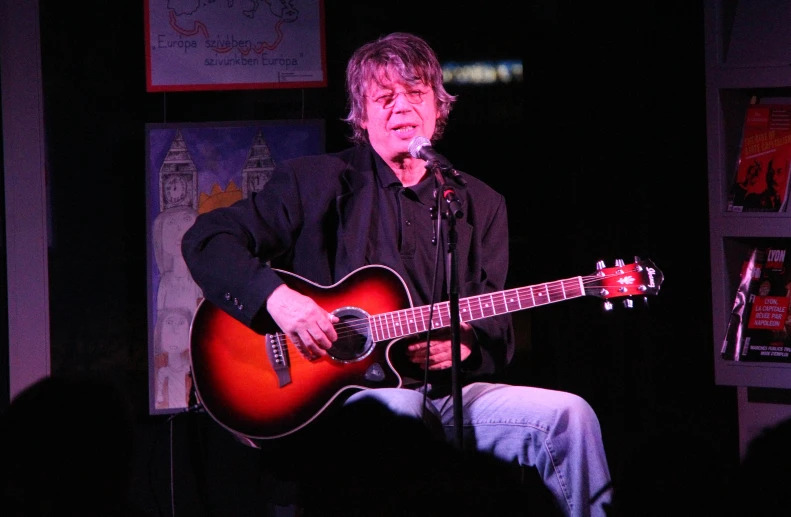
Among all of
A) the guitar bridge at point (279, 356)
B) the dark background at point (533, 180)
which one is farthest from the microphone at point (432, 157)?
the dark background at point (533, 180)

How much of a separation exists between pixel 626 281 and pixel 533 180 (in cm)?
92

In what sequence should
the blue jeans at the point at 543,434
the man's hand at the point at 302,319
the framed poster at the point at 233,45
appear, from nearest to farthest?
1. the blue jeans at the point at 543,434
2. the man's hand at the point at 302,319
3. the framed poster at the point at 233,45

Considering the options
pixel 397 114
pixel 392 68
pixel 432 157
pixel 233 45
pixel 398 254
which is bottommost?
pixel 398 254

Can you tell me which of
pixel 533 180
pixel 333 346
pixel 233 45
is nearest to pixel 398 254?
pixel 333 346

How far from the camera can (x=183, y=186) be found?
10.5 ft

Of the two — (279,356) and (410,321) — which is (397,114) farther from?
(279,356)

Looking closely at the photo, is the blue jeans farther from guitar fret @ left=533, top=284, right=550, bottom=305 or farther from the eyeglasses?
the eyeglasses

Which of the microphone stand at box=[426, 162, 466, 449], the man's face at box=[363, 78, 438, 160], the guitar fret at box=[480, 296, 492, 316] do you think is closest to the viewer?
the microphone stand at box=[426, 162, 466, 449]

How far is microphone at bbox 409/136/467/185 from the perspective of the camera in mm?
2025

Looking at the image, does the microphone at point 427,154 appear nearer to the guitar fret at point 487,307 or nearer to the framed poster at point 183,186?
the guitar fret at point 487,307

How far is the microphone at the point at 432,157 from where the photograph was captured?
203 cm

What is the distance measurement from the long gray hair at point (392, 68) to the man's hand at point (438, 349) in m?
0.79

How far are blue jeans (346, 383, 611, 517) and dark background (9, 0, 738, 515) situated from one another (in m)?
0.80

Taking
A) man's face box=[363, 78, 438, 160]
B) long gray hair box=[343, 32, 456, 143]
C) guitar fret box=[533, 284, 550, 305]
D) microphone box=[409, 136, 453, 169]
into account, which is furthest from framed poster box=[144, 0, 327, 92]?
guitar fret box=[533, 284, 550, 305]
